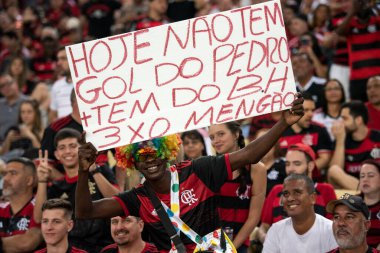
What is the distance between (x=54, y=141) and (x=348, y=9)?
4526 millimetres

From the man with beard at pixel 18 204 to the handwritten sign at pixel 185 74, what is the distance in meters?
2.65

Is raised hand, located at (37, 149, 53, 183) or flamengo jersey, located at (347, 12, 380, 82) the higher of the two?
flamengo jersey, located at (347, 12, 380, 82)

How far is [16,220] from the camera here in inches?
335

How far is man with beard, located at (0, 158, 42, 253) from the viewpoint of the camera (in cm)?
832

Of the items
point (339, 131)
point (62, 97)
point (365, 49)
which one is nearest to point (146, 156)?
point (339, 131)

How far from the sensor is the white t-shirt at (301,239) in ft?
24.2

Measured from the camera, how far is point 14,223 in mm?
8492

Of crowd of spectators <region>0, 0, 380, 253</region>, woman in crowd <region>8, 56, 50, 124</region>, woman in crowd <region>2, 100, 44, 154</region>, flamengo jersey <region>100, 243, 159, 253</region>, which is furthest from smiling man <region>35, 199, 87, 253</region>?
woman in crowd <region>8, 56, 50, 124</region>

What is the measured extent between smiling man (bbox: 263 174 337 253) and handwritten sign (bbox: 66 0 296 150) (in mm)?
1668

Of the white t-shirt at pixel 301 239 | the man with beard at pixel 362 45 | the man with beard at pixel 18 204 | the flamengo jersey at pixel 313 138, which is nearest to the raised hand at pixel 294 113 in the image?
the white t-shirt at pixel 301 239

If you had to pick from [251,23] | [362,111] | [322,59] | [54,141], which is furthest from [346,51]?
[251,23]

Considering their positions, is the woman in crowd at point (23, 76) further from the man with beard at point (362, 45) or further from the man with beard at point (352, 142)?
the man with beard at point (352, 142)

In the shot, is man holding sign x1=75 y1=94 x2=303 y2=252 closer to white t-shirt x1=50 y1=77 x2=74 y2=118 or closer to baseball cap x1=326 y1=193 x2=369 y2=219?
baseball cap x1=326 y1=193 x2=369 y2=219

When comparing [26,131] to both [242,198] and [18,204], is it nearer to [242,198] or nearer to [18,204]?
[18,204]
